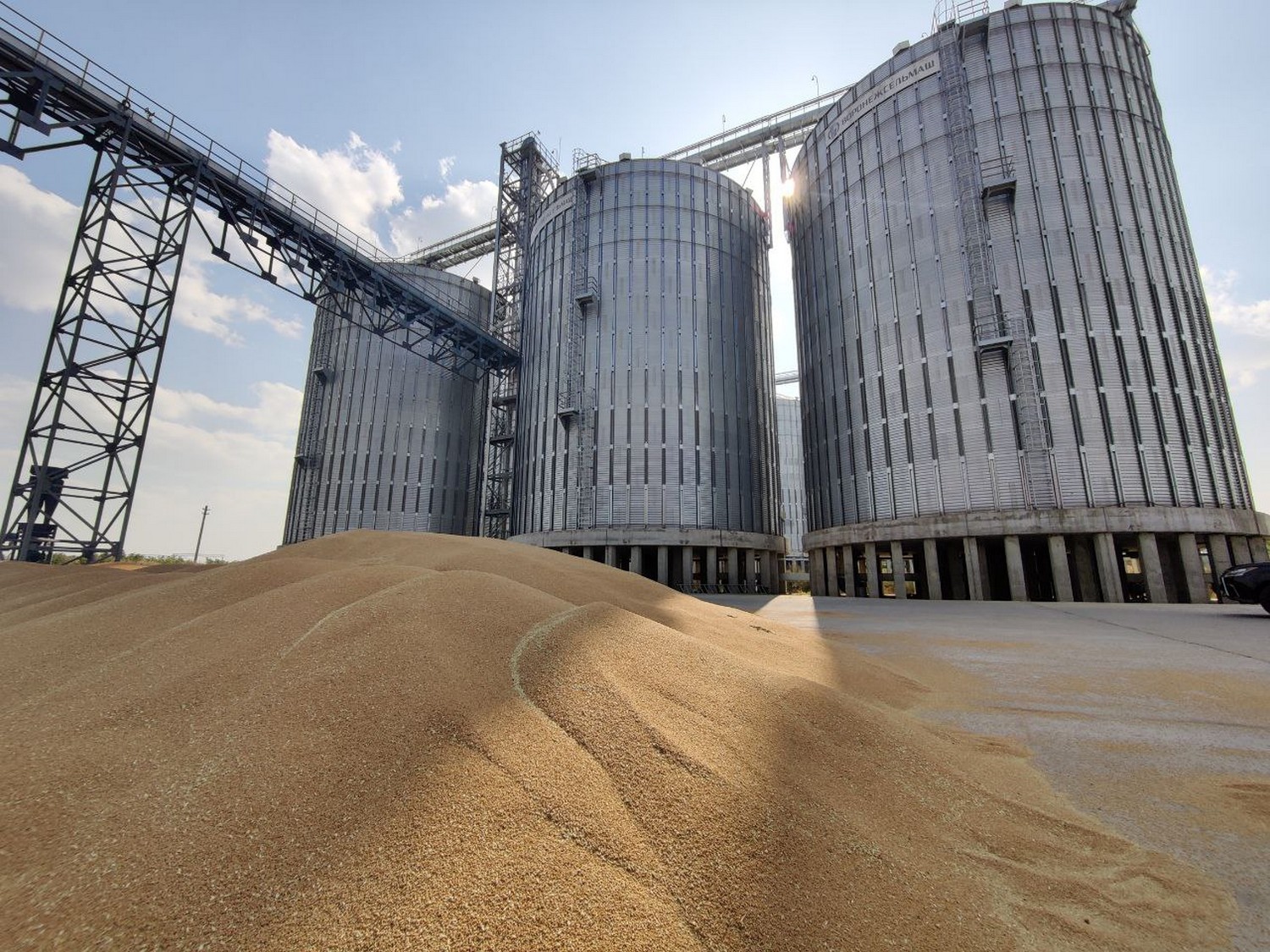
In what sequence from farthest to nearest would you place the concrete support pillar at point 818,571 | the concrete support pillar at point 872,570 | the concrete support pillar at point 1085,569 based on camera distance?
the concrete support pillar at point 818,571 → the concrete support pillar at point 872,570 → the concrete support pillar at point 1085,569

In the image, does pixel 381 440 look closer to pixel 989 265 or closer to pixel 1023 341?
pixel 989 265

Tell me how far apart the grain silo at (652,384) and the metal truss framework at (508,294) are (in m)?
2.34

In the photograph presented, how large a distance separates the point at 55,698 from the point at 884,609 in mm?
17058

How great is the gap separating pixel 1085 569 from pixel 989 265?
40.9ft

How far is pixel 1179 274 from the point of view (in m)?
20.3

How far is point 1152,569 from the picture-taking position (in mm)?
16781

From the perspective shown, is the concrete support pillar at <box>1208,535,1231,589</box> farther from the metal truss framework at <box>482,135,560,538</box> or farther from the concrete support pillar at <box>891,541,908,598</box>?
the metal truss framework at <box>482,135,560,538</box>

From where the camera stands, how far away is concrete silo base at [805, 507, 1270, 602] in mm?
17094

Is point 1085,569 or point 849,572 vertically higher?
point 1085,569

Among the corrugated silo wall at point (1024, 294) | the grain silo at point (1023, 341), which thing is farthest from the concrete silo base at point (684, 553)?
the corrugated silo wall at point (1024, 294)

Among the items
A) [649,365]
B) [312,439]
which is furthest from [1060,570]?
[312,439]

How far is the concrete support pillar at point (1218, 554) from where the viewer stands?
1698 cm

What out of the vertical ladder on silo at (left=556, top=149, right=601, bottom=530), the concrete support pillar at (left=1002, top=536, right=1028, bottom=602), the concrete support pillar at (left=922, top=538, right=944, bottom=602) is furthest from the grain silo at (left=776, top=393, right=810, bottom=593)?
the concrete support pillar at (left=1002, top=536, right=1028, bottom=602)

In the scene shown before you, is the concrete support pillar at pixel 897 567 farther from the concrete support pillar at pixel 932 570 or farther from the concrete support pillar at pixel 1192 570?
the concrete support pillar at pixel 1192 570
